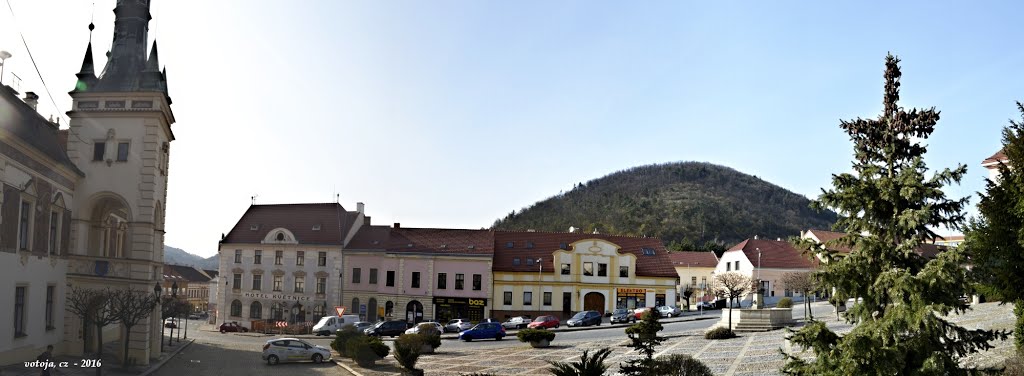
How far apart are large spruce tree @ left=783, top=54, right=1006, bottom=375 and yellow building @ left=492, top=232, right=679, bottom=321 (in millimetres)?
47330

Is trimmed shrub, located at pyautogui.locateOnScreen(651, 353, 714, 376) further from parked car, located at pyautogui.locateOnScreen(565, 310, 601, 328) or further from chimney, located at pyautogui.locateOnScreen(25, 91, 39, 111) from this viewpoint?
parked car, located at pyautogui.locateOnScreen(565, 310, 601, 328)

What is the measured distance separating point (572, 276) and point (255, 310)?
25.8 meters

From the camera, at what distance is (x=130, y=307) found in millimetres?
29609

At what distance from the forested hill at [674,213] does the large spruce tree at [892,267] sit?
299 ft

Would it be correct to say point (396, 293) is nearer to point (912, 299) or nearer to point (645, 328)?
point (645, 328)

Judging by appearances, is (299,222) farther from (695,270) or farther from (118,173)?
(695,270)

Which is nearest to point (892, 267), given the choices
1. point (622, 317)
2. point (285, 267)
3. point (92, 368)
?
point (92, 368)

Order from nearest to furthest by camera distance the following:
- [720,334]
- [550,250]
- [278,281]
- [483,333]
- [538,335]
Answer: [720,334] < [538,335] < [483,333] < [278,281] < [550,250]

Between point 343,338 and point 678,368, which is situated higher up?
point 678,368

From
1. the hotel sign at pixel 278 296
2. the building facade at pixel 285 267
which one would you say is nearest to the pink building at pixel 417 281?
the building facade at pixel 285 267

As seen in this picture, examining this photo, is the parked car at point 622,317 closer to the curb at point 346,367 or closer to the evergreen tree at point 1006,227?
the curb at point 346,367

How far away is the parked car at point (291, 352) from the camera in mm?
34219

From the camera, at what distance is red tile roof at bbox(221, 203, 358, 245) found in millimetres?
62344

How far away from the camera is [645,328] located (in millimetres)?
19578
